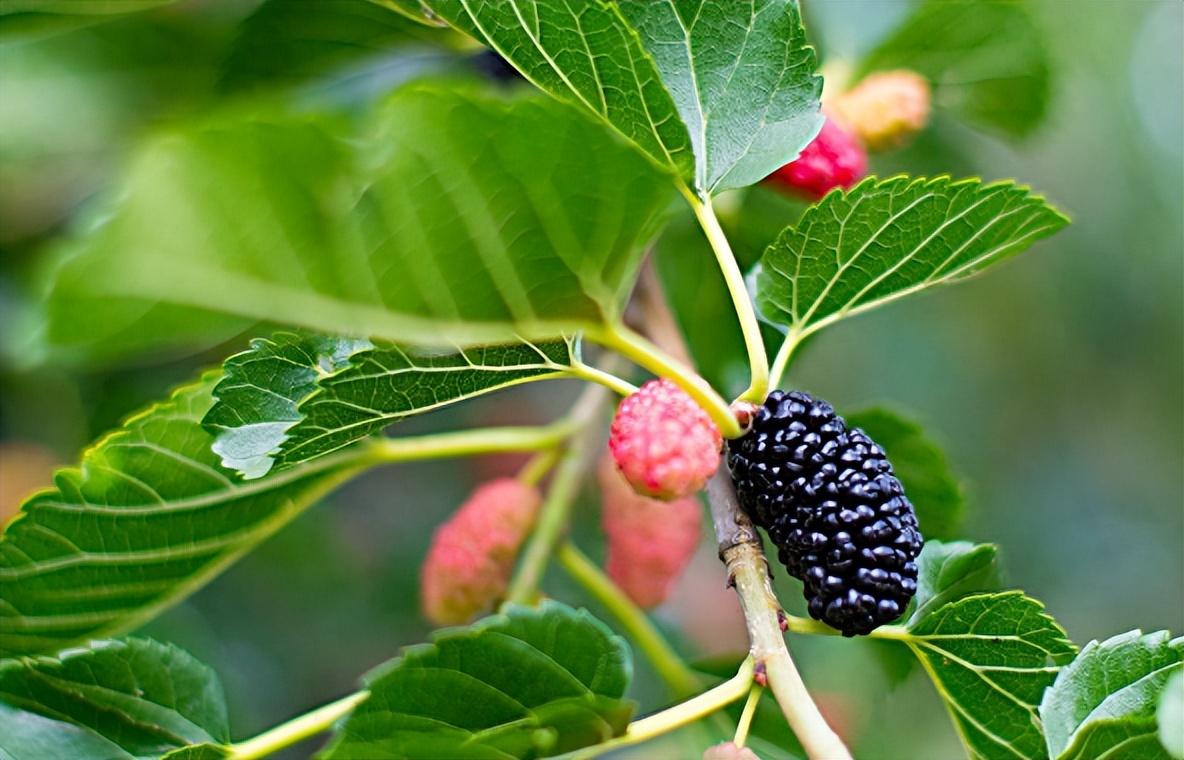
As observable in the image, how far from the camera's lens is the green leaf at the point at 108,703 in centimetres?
62

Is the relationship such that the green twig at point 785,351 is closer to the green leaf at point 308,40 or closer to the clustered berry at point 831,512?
the clustered berry at point 831,512

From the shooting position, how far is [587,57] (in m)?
0.52

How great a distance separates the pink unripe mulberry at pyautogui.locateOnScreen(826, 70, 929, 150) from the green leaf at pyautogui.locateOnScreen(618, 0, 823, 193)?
0.28m

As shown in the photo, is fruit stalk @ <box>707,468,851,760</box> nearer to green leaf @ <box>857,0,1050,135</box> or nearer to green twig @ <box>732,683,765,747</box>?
green twig @ <box>732,683,765,747</box>

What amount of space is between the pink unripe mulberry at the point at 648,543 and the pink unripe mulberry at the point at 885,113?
33cm

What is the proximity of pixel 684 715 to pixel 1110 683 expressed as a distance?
0.73 feet

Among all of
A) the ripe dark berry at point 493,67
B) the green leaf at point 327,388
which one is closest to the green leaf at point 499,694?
the green leaf at point 327,388

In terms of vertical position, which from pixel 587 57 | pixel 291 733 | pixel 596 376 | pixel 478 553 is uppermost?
pixel 587 57

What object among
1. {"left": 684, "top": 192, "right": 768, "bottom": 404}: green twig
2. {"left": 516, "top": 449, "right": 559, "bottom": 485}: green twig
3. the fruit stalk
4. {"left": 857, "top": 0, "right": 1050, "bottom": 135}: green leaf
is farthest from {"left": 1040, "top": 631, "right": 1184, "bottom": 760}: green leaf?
{"left": 857, "top": 0, "right": 1050, "bottom": 135}: green leaf

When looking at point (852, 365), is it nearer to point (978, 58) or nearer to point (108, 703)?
point (978, 58)

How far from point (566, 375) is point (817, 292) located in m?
0.15

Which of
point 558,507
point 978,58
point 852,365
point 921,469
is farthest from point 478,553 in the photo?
point 852,365

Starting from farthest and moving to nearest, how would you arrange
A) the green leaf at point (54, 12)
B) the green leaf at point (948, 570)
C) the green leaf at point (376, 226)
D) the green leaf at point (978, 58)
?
the green leaf at point (978, 58)
the green leaf at point (54, 12)
the green leaf at point (948, 570)
the green leaf at point (376, 226)

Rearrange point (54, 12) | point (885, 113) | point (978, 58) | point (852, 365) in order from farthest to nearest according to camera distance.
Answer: point (852, 365) < point (978, 58) < point (885, 113) < point (54, 12)
